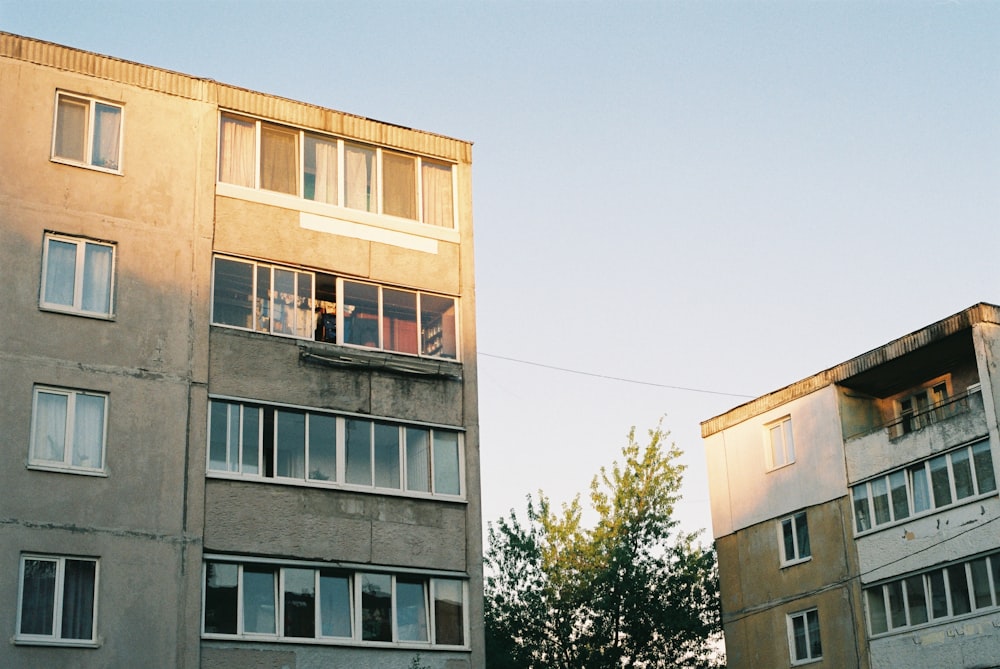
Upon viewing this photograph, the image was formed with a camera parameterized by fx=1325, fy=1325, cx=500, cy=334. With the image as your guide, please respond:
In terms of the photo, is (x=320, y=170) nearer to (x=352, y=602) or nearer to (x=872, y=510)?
(x=352, y=602)

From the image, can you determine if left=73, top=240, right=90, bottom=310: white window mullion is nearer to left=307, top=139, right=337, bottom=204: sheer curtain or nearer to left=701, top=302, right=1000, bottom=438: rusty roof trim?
left=307, top=139, right=337, bottom=204: sheer curtain

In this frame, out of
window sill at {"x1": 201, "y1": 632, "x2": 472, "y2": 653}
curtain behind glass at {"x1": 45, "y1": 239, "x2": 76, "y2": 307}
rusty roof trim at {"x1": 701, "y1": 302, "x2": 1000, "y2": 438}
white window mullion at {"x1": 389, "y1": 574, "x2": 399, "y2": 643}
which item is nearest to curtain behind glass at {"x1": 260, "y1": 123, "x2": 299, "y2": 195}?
curtain behind glass at {"x1": 45, "y1": 239, "x2": 76, "y2": 307}

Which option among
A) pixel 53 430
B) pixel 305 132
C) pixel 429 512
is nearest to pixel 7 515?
pixel 53 430

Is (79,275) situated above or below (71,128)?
below

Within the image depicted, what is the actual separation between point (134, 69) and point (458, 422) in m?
9.78

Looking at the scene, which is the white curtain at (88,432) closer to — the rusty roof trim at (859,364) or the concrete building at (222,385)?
the concrete building at (222,385)

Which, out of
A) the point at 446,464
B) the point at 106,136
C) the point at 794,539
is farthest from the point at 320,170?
the point at 794,539

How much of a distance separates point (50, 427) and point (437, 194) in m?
10.4

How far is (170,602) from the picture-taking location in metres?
23.5

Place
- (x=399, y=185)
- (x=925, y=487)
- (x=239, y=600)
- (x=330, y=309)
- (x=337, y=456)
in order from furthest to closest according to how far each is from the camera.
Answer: (x=925, y=487) < (x=399, y=185) < (x=330, y=309) < (x=337, y=456) < (x=239, y=600)

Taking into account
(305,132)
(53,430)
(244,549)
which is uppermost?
(305,132)

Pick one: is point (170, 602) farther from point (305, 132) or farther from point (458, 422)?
point (305, 132)

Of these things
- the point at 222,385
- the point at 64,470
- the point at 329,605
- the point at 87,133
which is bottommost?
the point at 329,605

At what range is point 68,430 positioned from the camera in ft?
77.8
